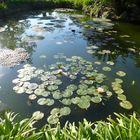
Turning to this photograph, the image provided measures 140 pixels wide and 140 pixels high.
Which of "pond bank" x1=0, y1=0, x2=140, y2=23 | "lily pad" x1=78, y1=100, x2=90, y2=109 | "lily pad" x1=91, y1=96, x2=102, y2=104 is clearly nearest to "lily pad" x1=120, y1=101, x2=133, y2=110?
"lily pad" x1=91, y1=96, x2=102, y2=104

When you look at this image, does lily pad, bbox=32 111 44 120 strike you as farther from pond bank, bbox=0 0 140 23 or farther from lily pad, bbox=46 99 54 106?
pond bank, bbox=0 0 140 23

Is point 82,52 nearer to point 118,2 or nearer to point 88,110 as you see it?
point 88,110

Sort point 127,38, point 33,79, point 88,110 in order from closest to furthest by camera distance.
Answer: point 88,110
point 33,79
point 127,38

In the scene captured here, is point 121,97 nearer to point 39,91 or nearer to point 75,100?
point 75,100

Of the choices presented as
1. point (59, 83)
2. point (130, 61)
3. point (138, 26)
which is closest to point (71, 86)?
point (59, 83)

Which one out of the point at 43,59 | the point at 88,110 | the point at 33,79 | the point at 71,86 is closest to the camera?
the point at 88,110

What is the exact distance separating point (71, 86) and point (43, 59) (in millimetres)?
2553

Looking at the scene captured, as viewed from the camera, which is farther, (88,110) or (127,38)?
(127,38)

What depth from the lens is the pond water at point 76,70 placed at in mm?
5781

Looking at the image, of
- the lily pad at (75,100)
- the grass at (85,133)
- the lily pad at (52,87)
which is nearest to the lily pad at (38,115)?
the lily pad at (75,100)

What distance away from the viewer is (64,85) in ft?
22.2

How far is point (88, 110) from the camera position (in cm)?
564

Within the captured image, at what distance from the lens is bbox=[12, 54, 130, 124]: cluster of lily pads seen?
588cm

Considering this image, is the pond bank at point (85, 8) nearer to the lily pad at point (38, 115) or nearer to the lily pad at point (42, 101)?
the lily pad at point (42, 101)
